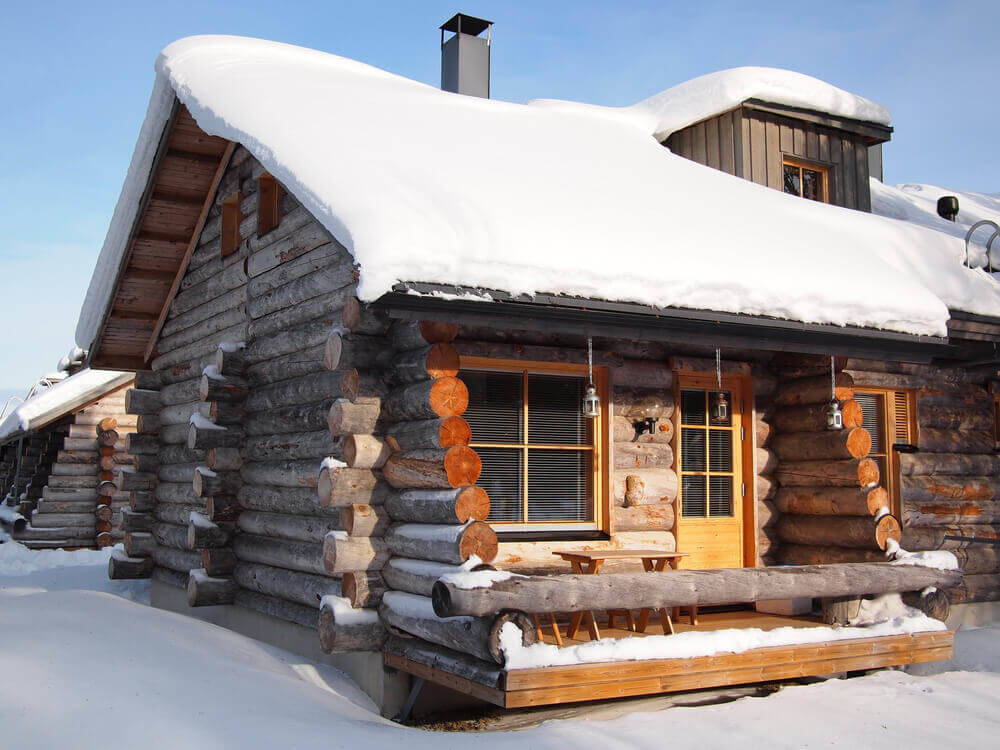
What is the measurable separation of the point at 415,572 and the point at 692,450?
3.58m

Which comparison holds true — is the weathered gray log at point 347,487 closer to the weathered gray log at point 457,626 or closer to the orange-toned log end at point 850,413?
the weathered gray log at point 457,626

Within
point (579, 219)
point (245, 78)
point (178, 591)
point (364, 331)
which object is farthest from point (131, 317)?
point (579, 219)

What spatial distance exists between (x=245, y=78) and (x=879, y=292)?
613 centimetres

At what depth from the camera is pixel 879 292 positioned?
28.2 ft

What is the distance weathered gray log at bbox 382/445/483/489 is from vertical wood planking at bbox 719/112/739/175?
651 centimetres

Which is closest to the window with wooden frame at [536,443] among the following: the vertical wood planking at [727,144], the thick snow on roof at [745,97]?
the vertical wood planking at [727,144]

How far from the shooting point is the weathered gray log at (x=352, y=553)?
7.48 metres

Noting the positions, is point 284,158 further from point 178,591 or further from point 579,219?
point 178,591

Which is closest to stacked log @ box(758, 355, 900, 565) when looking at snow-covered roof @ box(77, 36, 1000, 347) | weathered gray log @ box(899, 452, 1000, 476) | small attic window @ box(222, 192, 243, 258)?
snow-covered roof @ box(77, 36, 1000, 347)

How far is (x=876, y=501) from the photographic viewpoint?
9062 millimetres

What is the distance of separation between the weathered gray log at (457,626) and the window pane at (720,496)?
3626 millimetres

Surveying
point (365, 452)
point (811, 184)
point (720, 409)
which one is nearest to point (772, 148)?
point (811, 184)

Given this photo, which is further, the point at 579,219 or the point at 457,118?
the point at 457,118

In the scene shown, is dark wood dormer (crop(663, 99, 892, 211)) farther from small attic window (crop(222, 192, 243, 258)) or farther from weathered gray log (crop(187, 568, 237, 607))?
weathered gray log (crop(187, 568, 237, 607))
